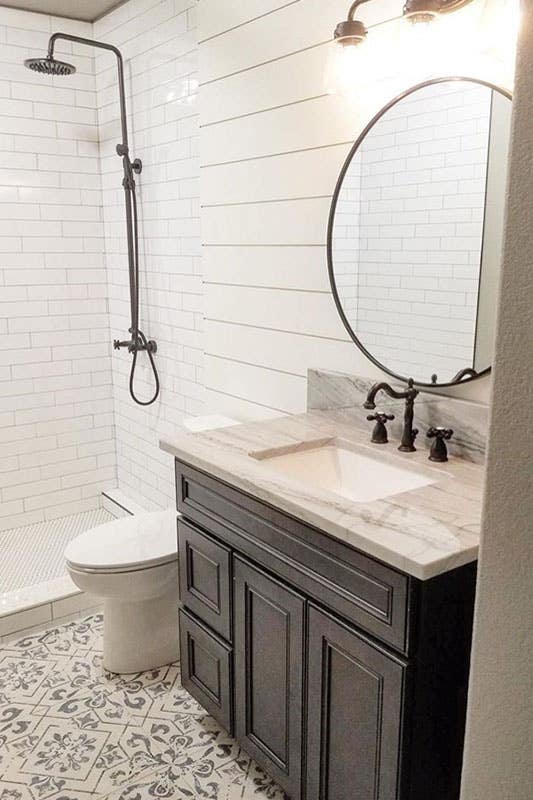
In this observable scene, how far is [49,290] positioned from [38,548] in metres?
1.36

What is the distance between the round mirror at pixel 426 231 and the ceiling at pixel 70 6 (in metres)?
1.94

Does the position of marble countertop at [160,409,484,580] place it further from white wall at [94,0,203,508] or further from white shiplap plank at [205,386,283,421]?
white wall at [94,0,203,508]

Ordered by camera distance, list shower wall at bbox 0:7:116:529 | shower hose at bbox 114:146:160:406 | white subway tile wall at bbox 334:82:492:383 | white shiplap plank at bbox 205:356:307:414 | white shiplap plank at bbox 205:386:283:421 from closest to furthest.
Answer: white subway tile wall at bbox 334:82:492:383 < white shiplap plank at bbox 205:356:307:414 < white shiplap plank at bbox 205:386:283:421 < shower hose at bbox 114:146:160:406 < shower wall at bbox 0:7:116:529

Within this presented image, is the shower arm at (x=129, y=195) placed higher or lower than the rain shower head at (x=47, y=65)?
lower

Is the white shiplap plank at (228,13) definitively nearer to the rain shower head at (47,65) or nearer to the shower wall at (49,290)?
the rain shower head at (47,65)

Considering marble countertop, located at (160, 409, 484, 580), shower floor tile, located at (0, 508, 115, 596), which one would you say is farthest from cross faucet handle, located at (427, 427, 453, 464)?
shower floor tile, located at (0, 508, 115, 596)

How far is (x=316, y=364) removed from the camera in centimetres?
223

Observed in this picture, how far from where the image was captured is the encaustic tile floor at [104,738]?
1865 mm

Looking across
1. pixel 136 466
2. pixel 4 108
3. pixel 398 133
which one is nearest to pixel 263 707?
pixel 398 133

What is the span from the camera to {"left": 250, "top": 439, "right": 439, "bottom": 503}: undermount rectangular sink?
1.75m

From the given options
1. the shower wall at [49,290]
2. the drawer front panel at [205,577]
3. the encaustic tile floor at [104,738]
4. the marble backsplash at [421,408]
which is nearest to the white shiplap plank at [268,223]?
the marble backsplash at [421,408]

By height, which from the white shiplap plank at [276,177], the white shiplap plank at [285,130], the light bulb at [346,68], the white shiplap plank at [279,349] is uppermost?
the light bulb at [346,68]

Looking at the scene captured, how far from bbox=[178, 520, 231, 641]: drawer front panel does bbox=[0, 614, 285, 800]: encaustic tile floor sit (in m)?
0.42

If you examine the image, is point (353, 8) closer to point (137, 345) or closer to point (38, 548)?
point (137, 345)
